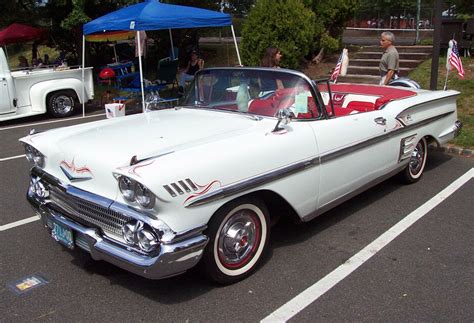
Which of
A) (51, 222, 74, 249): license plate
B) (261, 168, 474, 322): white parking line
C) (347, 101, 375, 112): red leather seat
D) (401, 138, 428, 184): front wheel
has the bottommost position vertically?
(261, 168, 474, 322): white parking line

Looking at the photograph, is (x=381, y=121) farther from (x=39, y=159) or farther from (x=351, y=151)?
(x=39, y=159)

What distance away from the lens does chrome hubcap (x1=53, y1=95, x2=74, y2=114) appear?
10.9 m

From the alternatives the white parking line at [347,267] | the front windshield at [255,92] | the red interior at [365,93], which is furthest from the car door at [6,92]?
the white parking line at [347,267]

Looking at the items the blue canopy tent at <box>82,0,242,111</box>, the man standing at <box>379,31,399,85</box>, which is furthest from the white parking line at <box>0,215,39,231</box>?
the man standing at <box>379,31,399,85</box>

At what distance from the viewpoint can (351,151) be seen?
13.3ft

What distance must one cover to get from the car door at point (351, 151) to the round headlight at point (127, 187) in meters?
1.64

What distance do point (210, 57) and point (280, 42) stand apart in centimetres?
639

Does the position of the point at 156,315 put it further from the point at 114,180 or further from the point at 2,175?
the point at 2,175

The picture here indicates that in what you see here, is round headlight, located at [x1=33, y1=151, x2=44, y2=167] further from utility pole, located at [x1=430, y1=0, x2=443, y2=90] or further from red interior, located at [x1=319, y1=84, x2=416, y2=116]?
utility pole, located at [x1=430, y1=0, x2=443, y2=90]

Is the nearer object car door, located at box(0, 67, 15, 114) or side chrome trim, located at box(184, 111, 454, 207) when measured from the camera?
side chrome trim, located at box(184, 111, 454, 207)

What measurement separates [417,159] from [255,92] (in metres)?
2.48

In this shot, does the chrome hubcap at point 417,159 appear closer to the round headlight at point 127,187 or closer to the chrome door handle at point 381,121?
the chrome door handle at point 381,121

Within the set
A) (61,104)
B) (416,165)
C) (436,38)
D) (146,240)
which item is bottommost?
(416,165)

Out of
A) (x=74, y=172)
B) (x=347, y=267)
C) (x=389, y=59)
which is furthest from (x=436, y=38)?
(x=74, y=172)
